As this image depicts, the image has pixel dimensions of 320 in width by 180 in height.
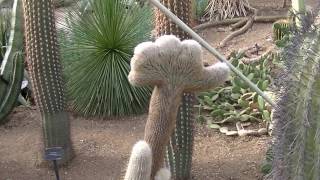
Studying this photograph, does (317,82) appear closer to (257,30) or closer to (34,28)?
(34,28)

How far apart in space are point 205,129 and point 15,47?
1.78 metres

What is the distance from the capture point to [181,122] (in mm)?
3900

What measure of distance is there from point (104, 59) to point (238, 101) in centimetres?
127

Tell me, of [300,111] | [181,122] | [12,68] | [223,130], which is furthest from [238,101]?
[300,111]

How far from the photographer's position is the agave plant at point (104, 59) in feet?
18.2

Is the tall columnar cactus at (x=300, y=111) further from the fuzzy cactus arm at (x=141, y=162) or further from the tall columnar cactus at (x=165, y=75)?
the fuzzy cactus arm at (x=141, y=162)

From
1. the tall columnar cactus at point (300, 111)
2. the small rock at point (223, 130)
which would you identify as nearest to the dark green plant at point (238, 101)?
the small rock at point (223, 130)

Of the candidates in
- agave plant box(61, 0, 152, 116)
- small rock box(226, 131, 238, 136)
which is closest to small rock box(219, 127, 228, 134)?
small rock box(226, 131, 238, 136)

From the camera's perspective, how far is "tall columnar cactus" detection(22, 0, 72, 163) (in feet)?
13.7

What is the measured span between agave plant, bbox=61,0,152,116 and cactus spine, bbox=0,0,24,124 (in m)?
0.57

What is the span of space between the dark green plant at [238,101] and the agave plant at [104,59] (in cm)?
60

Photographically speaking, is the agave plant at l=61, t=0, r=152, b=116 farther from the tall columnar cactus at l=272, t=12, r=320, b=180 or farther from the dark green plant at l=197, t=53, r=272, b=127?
the tall columnar cactus at l=272, t=12, r=320, b=180

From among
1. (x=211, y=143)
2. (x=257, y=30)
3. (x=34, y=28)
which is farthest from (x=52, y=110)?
(x=257, y=30)

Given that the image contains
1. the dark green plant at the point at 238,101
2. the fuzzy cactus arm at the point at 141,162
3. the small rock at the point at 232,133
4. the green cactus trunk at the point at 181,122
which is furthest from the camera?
the dark green plant at the point at 238,101
